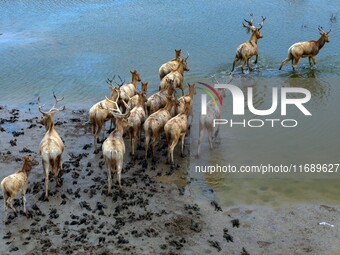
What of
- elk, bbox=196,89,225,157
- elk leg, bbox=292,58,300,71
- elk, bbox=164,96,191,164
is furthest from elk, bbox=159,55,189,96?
elk leg, bbox=292,58,300,71

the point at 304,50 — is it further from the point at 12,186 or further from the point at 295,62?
the point at 12,186

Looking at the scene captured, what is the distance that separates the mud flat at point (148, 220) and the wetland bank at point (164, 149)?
1.1 inches

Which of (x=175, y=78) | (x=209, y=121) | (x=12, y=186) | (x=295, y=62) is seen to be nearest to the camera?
(x=12, y=186)

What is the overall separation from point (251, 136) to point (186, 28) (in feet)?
35.9

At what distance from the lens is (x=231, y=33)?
23.7m

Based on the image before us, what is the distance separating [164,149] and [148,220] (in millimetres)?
3528

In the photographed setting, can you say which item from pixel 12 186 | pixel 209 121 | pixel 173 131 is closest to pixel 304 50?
pixel 209 121

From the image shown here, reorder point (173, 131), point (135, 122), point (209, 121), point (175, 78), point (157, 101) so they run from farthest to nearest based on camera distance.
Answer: point (175, 78) → point (157, 101) → point (209, 121) → point (135, 122) → point (173, 131)

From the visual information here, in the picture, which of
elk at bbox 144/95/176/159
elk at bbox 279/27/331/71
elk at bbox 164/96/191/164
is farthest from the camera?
elk at bbox 279/27/331/71

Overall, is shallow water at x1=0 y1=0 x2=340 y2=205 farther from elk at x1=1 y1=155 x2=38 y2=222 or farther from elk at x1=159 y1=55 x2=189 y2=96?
elk at x1=1 y1=155 x2=38 y2=222

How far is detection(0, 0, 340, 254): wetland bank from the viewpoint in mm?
10883

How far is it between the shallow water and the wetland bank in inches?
2.1

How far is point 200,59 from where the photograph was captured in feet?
70.1

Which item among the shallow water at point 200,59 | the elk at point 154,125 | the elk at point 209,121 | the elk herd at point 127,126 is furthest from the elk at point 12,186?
the elk at point 209,121
